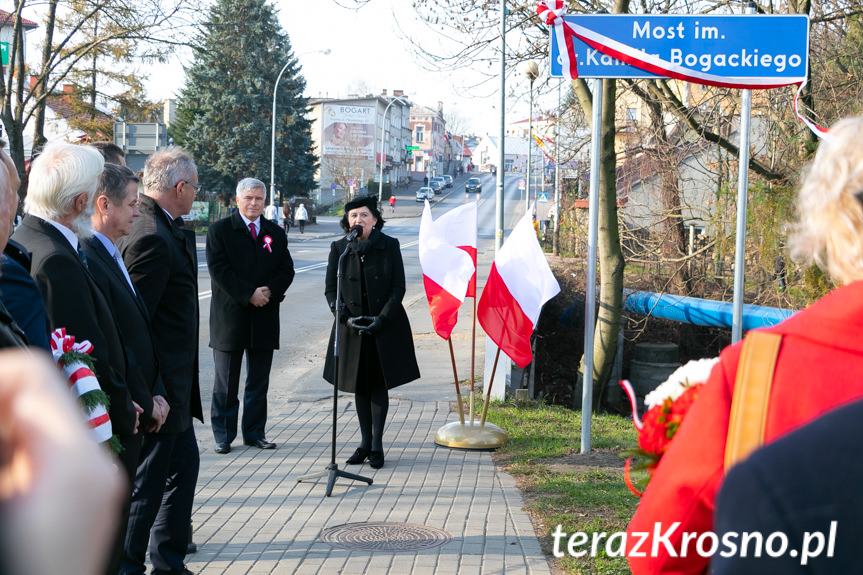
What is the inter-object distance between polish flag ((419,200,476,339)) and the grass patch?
1295 millimetres

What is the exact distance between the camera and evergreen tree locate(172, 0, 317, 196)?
53094 millimetres

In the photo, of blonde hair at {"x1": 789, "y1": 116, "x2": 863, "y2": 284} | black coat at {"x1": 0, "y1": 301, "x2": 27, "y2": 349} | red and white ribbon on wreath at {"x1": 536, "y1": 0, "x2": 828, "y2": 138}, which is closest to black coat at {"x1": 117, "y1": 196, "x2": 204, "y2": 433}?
black coat at {"x1": 0, "y1": 301, "x2": 27, "y2": 349}

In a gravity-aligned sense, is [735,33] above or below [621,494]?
above

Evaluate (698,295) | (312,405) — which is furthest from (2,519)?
(698,295)

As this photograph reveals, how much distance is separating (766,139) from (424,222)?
18.9 feet

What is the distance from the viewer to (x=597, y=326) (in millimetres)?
9344

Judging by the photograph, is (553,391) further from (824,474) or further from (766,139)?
(824,474)

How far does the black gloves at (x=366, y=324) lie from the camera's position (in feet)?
21.3

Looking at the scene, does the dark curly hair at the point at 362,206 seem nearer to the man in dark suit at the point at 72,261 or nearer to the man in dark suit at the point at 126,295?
the man in dark suit at the point at 126,295

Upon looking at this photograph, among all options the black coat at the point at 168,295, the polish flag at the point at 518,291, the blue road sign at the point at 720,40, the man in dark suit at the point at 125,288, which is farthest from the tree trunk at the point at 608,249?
the man in dark suit at the point at 125,288

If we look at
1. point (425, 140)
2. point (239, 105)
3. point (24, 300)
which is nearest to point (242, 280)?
point (24, 300)

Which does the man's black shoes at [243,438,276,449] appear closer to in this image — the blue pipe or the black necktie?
the black necktie

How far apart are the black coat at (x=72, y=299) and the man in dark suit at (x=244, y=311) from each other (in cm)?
A: 378

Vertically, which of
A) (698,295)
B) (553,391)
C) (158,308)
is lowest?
(553,391)
